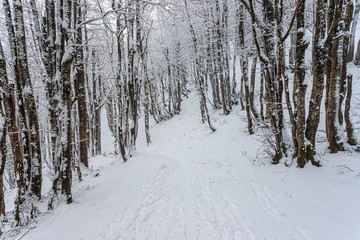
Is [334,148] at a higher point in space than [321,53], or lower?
lower

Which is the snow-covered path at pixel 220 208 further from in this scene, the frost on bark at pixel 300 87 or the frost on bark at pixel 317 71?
the frost on bark at pixel 317 71

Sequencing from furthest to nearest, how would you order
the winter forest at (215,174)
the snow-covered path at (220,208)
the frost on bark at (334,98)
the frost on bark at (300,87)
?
the frost on bark at (334,98)
the frost on bark at (300,87)
the winter forest at (215,174)
the snow-covered path at (220,208)

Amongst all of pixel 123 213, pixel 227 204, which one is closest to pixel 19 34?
pixel 123 213

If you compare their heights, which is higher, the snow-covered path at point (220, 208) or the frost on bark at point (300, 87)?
the frost on bark at point (300, 87)

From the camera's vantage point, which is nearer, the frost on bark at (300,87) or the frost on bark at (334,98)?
the frost on bark at (300,87)

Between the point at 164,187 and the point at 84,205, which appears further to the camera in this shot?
the point at 164,187

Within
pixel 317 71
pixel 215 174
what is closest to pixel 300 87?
pixel 317 71

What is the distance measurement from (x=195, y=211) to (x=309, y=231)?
1.78m

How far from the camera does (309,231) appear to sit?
2.30 meters

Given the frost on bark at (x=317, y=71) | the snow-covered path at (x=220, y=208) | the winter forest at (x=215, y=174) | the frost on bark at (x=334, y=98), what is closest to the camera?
the snow-covered path at (x=220, y=208)

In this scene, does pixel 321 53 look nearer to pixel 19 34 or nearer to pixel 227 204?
pixel 227 204

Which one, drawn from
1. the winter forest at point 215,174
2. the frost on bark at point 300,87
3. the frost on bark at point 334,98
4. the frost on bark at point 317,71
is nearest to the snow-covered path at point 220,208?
the winter forest at point 215,174

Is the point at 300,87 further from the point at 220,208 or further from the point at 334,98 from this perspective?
the point at 220,208

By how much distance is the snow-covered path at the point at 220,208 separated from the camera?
2494mm
